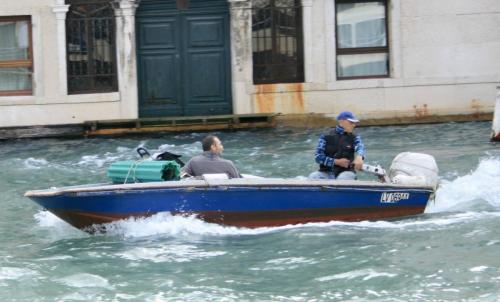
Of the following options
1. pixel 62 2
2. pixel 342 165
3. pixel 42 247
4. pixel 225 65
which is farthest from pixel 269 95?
pixel 42 247

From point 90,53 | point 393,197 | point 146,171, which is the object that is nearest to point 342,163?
point 393,197

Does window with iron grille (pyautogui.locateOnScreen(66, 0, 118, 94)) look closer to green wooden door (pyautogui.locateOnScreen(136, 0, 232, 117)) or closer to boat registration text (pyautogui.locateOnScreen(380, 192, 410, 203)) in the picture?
green wooden door (pyautogui.locateOnScreen(136, 0, 232, 117))

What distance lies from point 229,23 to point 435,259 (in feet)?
36.2

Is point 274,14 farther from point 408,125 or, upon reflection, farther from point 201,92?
point 408,125

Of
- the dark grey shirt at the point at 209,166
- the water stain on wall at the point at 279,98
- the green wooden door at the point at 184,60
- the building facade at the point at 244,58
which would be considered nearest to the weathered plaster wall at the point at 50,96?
the building facade at the point at 244,58

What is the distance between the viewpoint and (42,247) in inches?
428

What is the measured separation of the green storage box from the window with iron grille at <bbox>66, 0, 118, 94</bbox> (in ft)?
29.0

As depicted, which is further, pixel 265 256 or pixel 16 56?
pixel 16 56

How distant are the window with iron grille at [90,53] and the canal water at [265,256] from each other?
16.7ft

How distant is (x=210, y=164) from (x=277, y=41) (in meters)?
9.04

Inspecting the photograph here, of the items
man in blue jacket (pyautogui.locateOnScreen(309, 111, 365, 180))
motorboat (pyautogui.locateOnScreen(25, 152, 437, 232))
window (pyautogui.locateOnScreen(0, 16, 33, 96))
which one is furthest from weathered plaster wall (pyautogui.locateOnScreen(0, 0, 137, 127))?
motorboat (pyautogui.locateOnScreen(25, 152, 437, 232))

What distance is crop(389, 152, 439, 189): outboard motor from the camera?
1174 cm

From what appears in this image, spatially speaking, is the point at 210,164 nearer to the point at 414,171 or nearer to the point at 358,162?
the point at 358,162

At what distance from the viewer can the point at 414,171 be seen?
1189 cm
